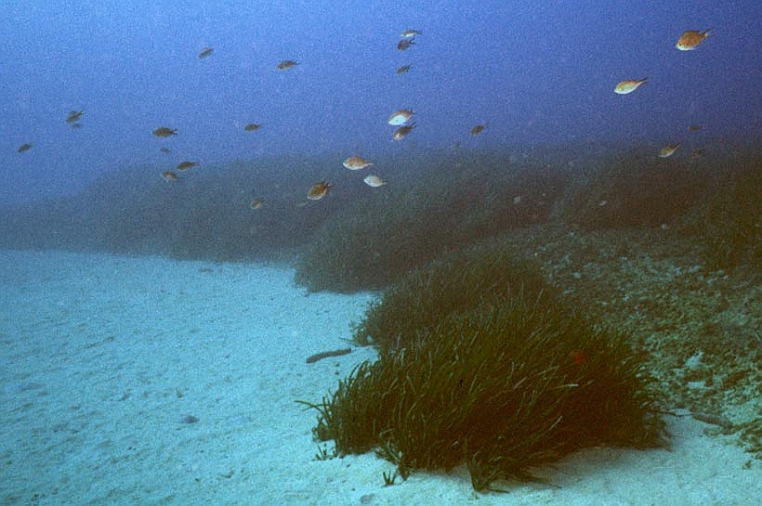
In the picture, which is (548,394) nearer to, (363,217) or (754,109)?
(363,217)

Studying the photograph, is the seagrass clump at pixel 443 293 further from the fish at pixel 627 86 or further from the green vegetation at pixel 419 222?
the fish at pixel 627 86

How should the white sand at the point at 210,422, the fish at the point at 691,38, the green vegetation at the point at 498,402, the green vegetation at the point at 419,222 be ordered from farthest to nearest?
the green vegetation at the point at 419,222 → the fish at the point at 691,38 → the green vegetation at the point at 498,402 → the white sand at the point at 210,422

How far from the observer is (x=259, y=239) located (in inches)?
605

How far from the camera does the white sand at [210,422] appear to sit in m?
3.34

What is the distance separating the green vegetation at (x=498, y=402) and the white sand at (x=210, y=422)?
16cm

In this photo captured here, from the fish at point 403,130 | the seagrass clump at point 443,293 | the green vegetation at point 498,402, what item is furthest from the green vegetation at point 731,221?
the fish at point 403,130

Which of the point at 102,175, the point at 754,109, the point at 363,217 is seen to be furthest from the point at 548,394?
the point at 754,109

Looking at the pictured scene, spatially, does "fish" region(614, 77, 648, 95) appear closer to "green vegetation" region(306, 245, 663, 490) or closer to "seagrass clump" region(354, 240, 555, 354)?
"seagrass clump" region(354, 240, 555, 354)

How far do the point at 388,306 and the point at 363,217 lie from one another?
5.14 m

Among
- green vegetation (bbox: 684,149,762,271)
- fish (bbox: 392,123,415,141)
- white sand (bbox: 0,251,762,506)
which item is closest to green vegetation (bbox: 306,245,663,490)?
white sand (bbox: 0,251,762,506)

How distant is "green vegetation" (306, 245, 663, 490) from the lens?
3510mm

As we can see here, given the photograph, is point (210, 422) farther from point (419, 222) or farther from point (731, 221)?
point (731, 221)

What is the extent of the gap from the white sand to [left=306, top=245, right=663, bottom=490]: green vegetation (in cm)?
16

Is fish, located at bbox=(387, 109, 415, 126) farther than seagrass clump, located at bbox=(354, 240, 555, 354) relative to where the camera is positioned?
Yes
